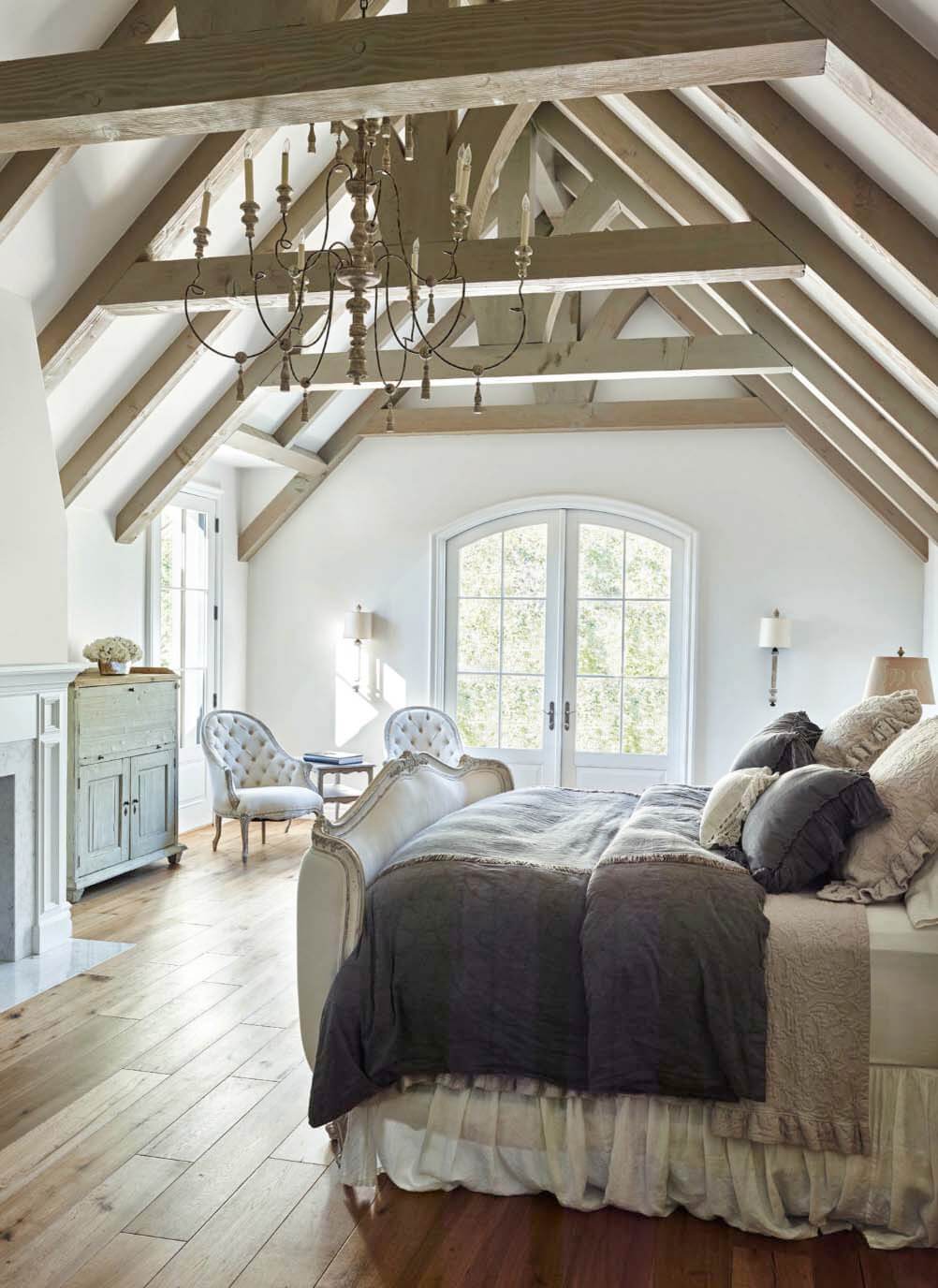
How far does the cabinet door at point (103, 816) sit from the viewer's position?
5.62 meters

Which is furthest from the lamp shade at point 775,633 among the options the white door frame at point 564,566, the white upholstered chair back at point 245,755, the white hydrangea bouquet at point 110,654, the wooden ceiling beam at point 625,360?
the white hydrangea bouquet at point 110,654

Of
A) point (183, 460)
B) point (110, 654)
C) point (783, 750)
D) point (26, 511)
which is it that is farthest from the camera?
point (183, 460)

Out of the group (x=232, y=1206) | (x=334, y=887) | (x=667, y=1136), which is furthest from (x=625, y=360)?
(x=232, y=1206)

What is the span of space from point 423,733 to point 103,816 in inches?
90.9

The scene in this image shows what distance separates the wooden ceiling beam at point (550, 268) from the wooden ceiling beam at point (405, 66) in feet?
4.07

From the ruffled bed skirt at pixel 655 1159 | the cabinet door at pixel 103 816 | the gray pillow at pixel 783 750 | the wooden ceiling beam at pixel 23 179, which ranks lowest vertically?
the ruffled bed skirt at pixel 655 1159

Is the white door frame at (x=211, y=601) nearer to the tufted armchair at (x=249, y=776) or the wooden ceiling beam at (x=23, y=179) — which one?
the tufted armchair at (x=249, y=776)

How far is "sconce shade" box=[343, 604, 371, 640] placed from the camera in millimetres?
7758

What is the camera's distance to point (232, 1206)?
269cm

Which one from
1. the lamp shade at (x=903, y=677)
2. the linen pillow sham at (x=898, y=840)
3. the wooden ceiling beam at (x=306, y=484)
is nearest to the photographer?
the linen pillow sham at (x=898, y=840)

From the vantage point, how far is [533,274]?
445cm

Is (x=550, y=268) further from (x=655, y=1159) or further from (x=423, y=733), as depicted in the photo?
(x=423, y=733)

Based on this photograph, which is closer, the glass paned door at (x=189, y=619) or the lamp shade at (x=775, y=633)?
the lamp shade at (x=775, y=633)

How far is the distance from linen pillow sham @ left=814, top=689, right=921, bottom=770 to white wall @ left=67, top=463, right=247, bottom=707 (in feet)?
14.3
